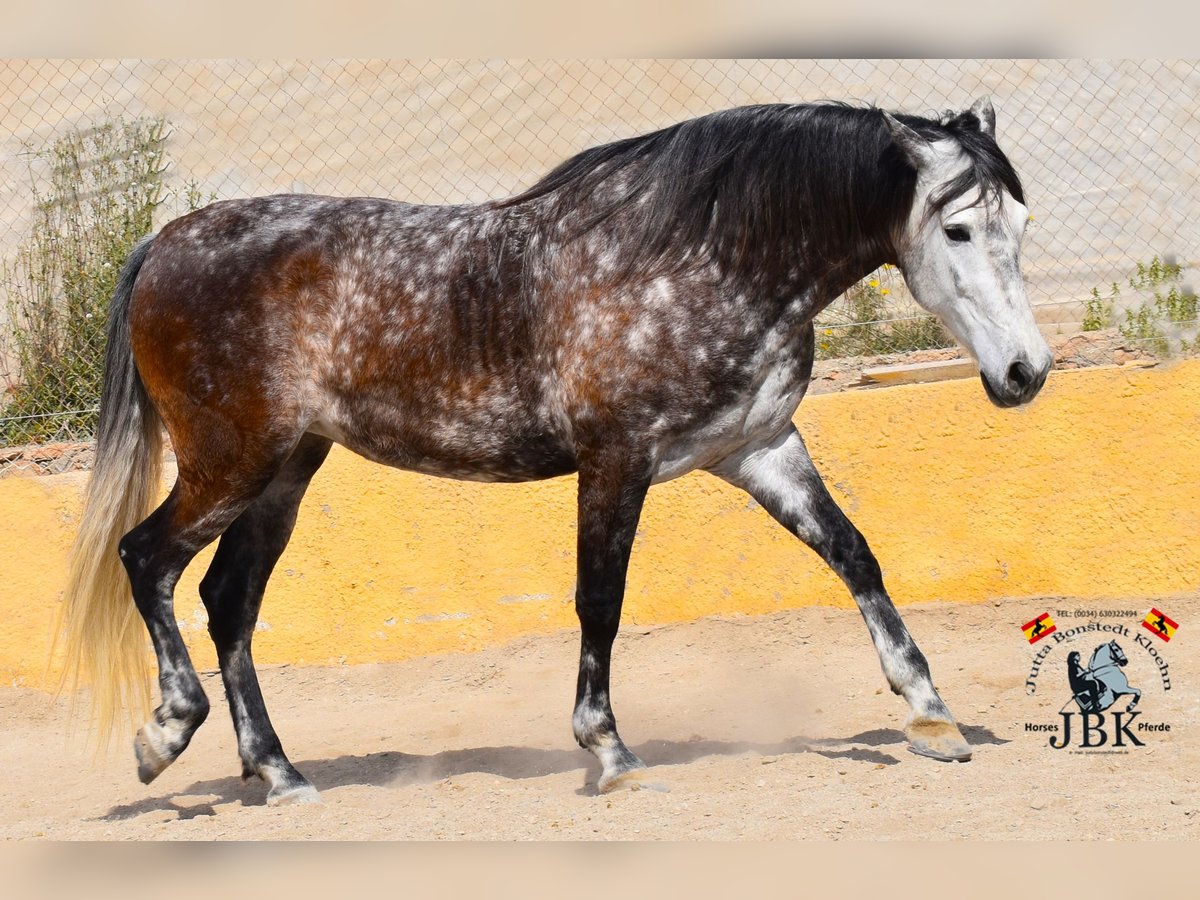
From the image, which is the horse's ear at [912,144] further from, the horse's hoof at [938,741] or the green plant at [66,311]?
the green plant at [66,311]

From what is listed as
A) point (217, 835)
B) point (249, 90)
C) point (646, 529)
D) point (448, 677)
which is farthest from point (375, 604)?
point (249, 90)

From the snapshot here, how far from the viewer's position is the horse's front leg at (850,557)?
443 cm

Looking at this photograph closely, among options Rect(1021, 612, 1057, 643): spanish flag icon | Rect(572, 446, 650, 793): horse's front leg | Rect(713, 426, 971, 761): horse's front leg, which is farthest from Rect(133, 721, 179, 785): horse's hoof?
Rect(1021, 612, 1057, 643): spanish flag icon

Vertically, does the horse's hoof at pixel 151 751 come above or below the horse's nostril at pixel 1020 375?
below

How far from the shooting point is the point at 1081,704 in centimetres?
482

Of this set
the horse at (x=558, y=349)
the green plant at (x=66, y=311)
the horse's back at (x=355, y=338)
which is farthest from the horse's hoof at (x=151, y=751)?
the green plant at (x=66, y=311)

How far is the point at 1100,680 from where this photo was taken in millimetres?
5094

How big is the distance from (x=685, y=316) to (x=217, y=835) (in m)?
2.20

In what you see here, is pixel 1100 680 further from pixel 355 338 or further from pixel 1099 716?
pixel 355 338

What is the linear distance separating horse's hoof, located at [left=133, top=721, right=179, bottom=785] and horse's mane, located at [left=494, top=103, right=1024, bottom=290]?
2.27 meters

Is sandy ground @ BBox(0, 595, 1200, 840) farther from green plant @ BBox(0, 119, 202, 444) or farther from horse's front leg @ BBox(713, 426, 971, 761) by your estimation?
green plant @ BBox(0, 119, 202, 444)

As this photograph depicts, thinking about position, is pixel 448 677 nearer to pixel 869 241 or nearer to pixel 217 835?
pixel 217 835

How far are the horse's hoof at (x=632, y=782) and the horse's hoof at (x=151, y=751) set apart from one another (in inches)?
58.3

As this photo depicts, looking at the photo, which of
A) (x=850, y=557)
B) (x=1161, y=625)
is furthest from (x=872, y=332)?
(x=850, y=557)
